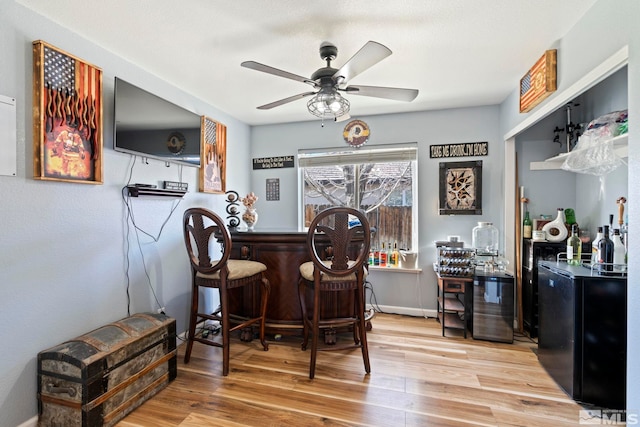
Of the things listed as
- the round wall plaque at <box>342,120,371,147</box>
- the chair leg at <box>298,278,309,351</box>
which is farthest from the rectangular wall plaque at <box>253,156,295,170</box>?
the chair leg at <box>298,278,309,351</box>

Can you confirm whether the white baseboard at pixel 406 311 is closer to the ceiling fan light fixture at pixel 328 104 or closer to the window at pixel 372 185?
the window at pixel 372 185

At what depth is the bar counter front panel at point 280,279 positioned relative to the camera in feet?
9.06

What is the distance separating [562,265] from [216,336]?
10.2 feet

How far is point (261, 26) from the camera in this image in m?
1.87

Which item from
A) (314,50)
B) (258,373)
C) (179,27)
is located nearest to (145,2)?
(179,27)

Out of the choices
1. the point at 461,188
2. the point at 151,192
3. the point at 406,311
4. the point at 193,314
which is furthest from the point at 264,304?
the point at 461,188

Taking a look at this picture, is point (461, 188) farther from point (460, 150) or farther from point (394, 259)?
point (394, 259)

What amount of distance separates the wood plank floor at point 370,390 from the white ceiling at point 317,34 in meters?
2.44

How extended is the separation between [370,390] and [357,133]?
9.32 feet

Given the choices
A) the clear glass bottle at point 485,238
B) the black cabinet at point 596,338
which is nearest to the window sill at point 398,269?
the clear glass bottle at point 485,238

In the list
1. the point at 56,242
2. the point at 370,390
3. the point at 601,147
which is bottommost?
the point at 370,390

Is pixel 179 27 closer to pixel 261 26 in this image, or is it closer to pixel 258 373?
pixel 261 26

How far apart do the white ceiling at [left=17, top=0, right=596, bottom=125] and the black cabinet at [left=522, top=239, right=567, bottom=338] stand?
1.58 m

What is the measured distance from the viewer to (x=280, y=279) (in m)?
2.79
